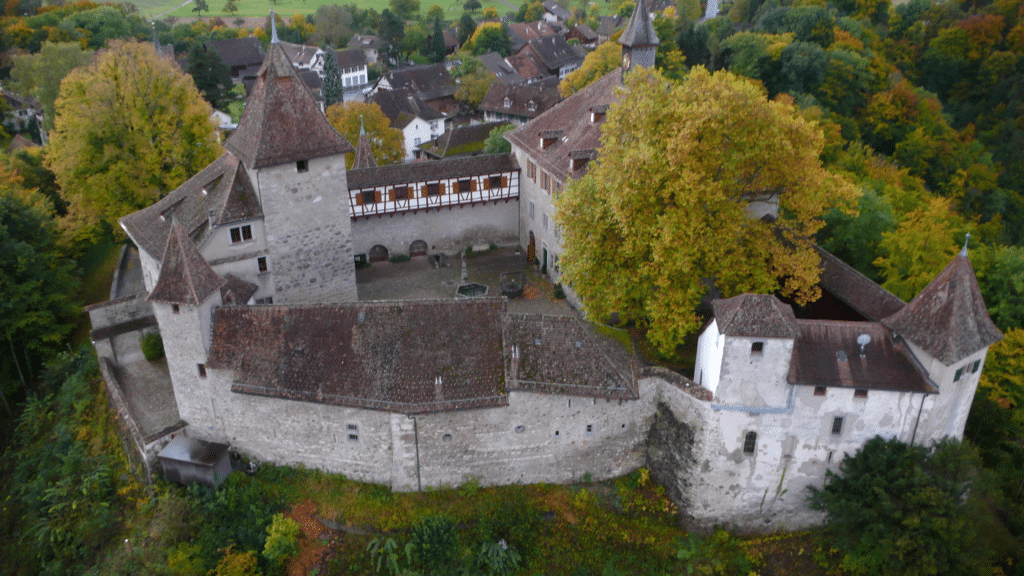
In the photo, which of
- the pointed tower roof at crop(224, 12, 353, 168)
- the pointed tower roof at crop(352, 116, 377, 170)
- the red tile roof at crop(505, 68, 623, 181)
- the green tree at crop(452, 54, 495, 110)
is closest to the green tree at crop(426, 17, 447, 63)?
the green tree at crop(452, 54, 495, 110)

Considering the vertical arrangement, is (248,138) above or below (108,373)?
above

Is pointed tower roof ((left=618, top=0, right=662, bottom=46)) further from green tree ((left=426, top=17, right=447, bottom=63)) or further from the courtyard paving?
green tree ((left=426, top=17, right=447, bottom=63))

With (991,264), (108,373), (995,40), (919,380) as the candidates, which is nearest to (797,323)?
(919,380)

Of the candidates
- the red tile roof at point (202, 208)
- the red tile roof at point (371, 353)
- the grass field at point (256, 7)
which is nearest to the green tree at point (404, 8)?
the grass field at point (256, 7)

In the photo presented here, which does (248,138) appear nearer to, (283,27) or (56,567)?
(56,567)

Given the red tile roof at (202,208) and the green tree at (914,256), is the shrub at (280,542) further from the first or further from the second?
the green tree at (914,256)

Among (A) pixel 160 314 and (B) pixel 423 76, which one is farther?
(B) pixel 423 76

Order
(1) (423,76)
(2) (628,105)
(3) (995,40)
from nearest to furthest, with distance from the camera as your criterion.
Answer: (2) (628,105) → (3) (995,40) → (1) (423,76)
